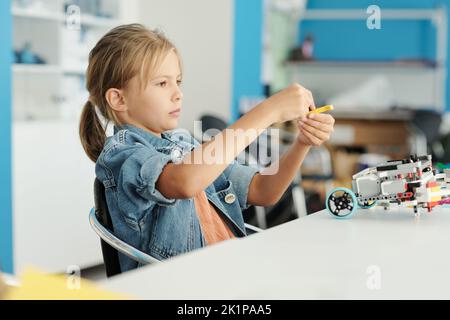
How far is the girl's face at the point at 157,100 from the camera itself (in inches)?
54.7

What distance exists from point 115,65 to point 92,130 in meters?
0.15

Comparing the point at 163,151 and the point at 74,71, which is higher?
the point at 74,71

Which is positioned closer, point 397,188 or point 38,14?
point 397,188

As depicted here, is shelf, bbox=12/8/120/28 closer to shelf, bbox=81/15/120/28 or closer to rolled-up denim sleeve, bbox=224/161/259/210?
shelf, bbox=81/15/120/28

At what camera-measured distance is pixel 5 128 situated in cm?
280

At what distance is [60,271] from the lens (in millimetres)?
3375

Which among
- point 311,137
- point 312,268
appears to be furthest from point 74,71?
point 312,268

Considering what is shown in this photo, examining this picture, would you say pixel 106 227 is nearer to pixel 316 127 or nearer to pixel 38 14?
pixel 316 127

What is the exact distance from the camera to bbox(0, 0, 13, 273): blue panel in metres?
2.77

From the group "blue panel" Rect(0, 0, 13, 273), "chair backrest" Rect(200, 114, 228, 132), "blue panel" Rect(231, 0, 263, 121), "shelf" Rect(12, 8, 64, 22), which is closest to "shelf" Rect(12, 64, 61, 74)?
"shelf" Rect(12, 8, 64, 22)

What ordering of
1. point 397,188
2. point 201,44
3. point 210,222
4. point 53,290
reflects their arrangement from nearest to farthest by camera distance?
point 53,290, point 397,188, point 210,222, point 201,44

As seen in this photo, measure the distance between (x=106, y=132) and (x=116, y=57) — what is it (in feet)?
0.54

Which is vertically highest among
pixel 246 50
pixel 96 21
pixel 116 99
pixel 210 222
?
pixel 96 21

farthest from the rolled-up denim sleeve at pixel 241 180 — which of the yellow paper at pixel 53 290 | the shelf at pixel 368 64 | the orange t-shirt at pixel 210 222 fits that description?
the shelf at pixel 368 64
